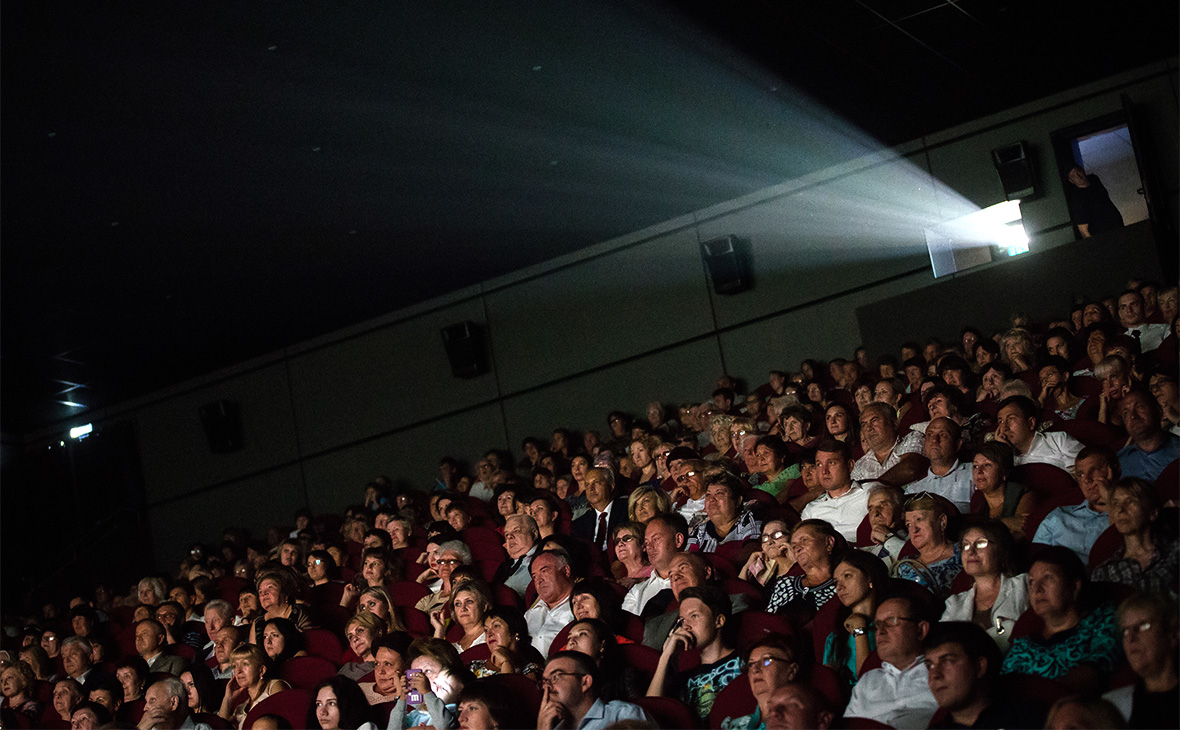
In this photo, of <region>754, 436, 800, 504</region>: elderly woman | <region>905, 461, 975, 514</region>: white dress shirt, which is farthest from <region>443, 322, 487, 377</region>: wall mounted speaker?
<region>905, 461, 975, 514</region>: white dress shirt

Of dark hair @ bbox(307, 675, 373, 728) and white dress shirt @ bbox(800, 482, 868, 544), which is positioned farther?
white dress shirt @ bbox(800, 482, 868, 544)

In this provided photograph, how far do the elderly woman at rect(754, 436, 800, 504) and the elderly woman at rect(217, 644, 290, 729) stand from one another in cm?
184

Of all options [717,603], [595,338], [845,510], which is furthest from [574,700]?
[595,338]

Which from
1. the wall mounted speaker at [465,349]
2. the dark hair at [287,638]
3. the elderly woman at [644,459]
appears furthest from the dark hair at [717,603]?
the wall mounted speaker at [465,349]

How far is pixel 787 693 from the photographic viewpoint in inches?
81.0

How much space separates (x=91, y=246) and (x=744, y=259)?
3838mm

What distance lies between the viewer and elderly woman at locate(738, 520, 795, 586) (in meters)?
3.03

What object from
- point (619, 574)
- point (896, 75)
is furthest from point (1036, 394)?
point (896, 75)

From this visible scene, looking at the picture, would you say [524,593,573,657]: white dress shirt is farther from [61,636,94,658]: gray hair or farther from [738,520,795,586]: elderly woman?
[61,636,94,658]: gray hair

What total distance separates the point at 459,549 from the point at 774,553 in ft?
4.30

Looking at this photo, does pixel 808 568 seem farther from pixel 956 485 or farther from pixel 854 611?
pixel 956 485

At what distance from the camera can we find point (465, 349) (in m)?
7.80

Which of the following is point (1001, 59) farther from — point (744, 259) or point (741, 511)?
point (741, 511)

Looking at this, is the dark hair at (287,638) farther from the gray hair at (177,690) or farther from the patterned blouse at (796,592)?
the patterned blouse at (796,592)
